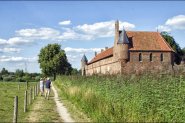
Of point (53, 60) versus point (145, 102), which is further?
point (53, 60)

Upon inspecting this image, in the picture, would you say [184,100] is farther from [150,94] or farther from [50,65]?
[50,65]

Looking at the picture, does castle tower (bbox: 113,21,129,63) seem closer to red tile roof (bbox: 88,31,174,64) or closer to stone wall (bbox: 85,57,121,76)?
stone wall (bbox: 85,57,121,76)

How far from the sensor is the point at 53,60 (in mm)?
108062

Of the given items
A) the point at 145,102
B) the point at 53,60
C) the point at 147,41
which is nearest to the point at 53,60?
the point at 53,60

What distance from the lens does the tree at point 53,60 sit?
10825cm

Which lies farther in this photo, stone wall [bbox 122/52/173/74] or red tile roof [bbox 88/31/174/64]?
red tile roof [bbox 88/31/174/64]

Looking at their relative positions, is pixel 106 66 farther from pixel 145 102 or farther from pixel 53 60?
pixel 145 102

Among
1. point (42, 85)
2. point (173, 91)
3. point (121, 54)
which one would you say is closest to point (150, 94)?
point (173, 91)

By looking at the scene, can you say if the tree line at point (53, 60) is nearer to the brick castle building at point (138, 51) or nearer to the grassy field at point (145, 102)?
the brick castle building at point (138, 51)

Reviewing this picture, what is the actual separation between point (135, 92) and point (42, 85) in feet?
62.2

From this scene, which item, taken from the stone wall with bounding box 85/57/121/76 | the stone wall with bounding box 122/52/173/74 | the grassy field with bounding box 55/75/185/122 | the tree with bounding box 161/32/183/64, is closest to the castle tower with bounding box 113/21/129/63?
the stone wall with bounding box 122/52/173/74

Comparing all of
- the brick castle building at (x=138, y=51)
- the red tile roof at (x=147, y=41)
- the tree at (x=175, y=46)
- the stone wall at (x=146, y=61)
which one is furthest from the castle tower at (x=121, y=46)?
the tree at (x=175, y=46)

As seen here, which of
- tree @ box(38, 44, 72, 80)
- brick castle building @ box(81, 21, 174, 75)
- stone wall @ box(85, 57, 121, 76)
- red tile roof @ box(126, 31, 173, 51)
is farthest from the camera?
tree @ box(38, 44, 72, 80)

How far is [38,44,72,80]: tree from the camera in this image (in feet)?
355
